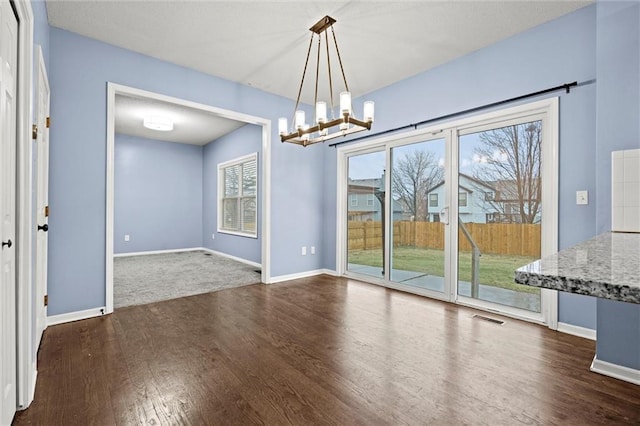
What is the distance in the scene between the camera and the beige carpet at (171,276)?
3895 mm

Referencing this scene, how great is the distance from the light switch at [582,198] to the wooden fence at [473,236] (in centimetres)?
41

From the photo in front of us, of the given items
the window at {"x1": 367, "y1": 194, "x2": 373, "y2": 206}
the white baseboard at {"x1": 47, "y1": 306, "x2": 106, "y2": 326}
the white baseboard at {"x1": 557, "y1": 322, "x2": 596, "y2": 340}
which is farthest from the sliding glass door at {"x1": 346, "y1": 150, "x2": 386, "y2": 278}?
the white baseboard at {"x1": 47, "y1": 306, "x2": 106, "y2": 326}

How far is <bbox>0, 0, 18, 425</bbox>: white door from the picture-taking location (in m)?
1.35

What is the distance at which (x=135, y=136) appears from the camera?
7.05 meters

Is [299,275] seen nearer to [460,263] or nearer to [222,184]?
[460,263]

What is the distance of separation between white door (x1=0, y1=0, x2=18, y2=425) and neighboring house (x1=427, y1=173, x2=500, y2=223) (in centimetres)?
365

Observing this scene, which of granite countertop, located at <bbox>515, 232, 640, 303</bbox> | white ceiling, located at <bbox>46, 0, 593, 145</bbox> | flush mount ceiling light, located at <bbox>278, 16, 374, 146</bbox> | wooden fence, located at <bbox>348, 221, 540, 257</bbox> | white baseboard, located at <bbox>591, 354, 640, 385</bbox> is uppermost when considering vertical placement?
white ceiling, located at <bbox>46, 0, 593, 145</bbox>

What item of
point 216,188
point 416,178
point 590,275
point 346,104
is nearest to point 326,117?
point 346,104

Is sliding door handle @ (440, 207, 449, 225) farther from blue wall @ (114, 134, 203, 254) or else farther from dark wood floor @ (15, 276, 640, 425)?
blue wall @ (114, 134, 203, 254)

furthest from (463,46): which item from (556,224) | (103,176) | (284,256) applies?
(103,176)

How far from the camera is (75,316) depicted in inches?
117

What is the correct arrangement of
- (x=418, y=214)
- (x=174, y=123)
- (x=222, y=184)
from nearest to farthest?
(x=418, y=214)
(x=174, y=123)
(x=222, y=184)

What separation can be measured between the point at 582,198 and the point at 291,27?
2.97m

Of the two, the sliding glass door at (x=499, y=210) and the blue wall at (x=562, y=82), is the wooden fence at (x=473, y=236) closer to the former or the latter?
the sliding glass door at (x=499, y=210)
